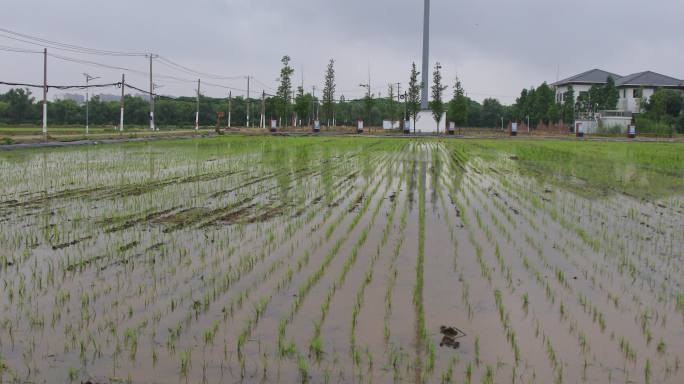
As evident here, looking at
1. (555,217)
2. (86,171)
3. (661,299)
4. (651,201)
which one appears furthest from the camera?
(86,171)

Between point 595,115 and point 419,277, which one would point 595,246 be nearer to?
point 419,277

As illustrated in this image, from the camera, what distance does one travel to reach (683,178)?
14.7m

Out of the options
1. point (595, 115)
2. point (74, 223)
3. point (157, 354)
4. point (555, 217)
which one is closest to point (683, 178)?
point (555, 217)

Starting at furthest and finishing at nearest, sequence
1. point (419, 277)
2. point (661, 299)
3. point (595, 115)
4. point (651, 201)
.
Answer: point (595, 115), point (651, 201), point (419, 277), point (661, 299)

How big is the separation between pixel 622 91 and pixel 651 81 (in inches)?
107

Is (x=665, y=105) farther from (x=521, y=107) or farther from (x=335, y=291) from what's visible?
(x=335, y=291)

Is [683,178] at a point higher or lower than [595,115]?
lower

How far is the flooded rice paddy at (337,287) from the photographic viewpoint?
3518 mm

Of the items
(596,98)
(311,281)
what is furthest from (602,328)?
(596,98)

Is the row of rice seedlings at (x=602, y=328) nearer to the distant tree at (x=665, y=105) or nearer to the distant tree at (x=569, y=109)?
the distant tree at (x=665, y=105)

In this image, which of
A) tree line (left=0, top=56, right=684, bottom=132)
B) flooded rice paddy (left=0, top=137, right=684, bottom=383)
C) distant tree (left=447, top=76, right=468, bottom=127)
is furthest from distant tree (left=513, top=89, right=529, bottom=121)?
flooded rice paddy (left=0, top=137, right=684, bottom=383)

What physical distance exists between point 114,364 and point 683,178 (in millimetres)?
14353

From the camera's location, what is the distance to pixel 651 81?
207ft

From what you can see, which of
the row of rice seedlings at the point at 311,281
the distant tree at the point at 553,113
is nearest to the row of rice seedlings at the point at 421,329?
the row of rice seedlings at the point at 311,281
